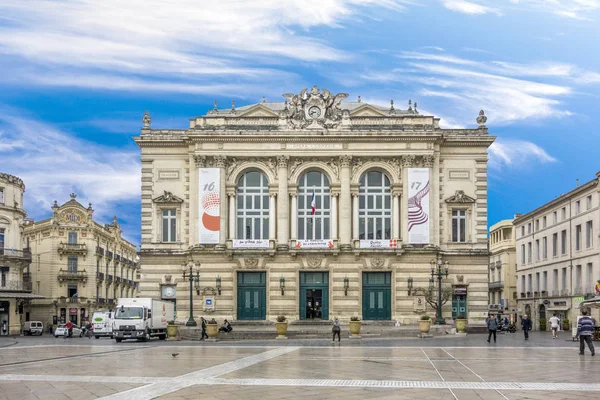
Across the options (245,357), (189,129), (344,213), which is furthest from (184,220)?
(245,357)

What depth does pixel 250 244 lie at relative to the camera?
60312 millimetres

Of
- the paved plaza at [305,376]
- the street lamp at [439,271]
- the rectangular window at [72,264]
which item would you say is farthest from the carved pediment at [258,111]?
the rectangular window at [72,264]

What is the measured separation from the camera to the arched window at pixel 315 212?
61625 millimetres

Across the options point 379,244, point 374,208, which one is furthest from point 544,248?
point 379,244

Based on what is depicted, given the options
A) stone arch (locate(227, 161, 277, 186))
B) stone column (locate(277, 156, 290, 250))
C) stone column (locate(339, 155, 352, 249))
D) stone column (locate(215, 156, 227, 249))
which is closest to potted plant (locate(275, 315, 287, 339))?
stone column (locate(277, 156, 290, 250))

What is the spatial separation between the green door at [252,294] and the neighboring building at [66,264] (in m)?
38.5

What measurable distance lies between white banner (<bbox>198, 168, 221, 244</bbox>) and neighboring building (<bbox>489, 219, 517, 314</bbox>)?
5132 cm

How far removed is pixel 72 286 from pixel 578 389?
81951 millimetres

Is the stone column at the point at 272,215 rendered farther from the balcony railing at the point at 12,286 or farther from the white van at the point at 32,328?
the white van at the point at 32,328

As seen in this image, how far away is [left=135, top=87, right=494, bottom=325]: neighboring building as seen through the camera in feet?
198

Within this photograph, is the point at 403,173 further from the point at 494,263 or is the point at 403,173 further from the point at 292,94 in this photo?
the point at 494,263

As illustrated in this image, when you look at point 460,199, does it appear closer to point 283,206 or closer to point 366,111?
point 366,111

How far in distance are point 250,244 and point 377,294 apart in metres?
10.2

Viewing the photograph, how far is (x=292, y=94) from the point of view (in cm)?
6141
